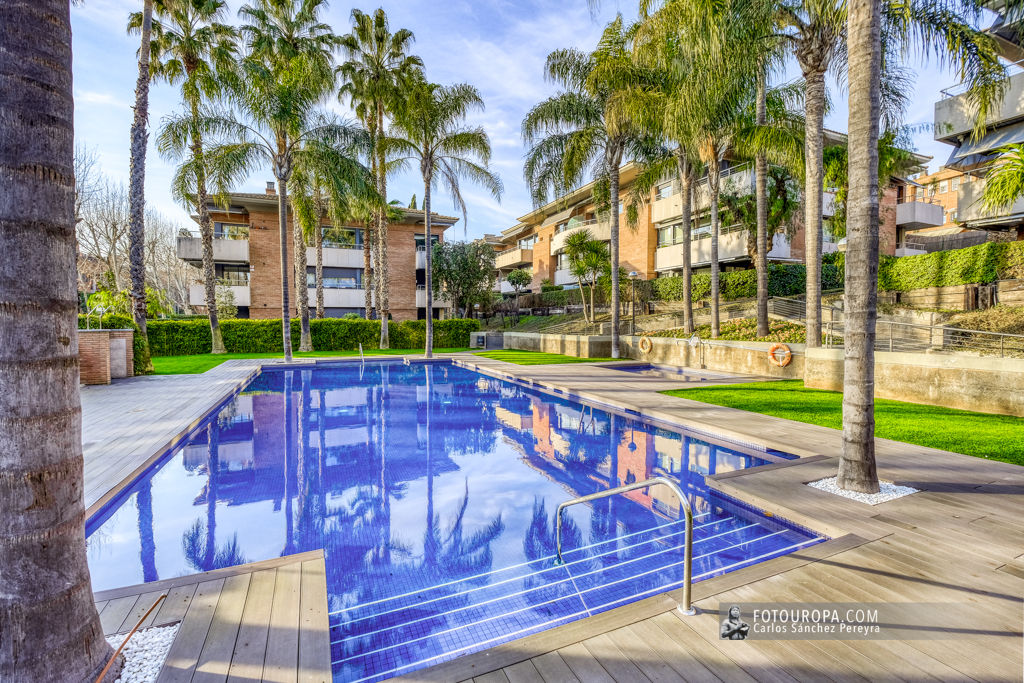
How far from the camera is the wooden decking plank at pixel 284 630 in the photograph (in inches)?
98.6

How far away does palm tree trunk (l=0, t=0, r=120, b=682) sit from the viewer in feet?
6.69

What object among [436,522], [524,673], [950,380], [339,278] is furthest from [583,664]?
[339,278]

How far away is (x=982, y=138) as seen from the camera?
17.8 metres

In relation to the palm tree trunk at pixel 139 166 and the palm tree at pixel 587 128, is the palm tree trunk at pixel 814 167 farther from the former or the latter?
the palm tree trunk at pixel 139 166

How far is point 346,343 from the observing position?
27.6m

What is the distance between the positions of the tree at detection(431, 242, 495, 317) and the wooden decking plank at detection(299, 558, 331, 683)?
30.2m

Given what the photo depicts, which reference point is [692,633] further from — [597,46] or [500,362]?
[597,46]

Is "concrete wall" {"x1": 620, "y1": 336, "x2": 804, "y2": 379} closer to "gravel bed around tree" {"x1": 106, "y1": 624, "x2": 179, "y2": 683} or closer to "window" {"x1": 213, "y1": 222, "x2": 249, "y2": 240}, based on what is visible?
"gravel bed around tree" {"x1": 106, "y1": 624, "x2": 179, "y2": 683}

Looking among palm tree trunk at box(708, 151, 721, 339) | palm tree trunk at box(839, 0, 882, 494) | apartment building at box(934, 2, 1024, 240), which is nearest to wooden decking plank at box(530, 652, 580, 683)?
palm tree trunk at box(839, 0, 882, 494)

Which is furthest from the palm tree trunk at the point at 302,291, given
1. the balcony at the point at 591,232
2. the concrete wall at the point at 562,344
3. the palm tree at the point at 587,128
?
the balcony at the point at 591,232

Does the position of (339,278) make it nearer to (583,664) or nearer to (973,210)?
(973,210)

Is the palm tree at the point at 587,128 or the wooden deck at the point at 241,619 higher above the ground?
the palm tree at the point at 587,128

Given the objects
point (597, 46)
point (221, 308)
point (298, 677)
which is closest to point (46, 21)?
point (298, 677)

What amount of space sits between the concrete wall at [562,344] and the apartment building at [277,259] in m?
9.10
